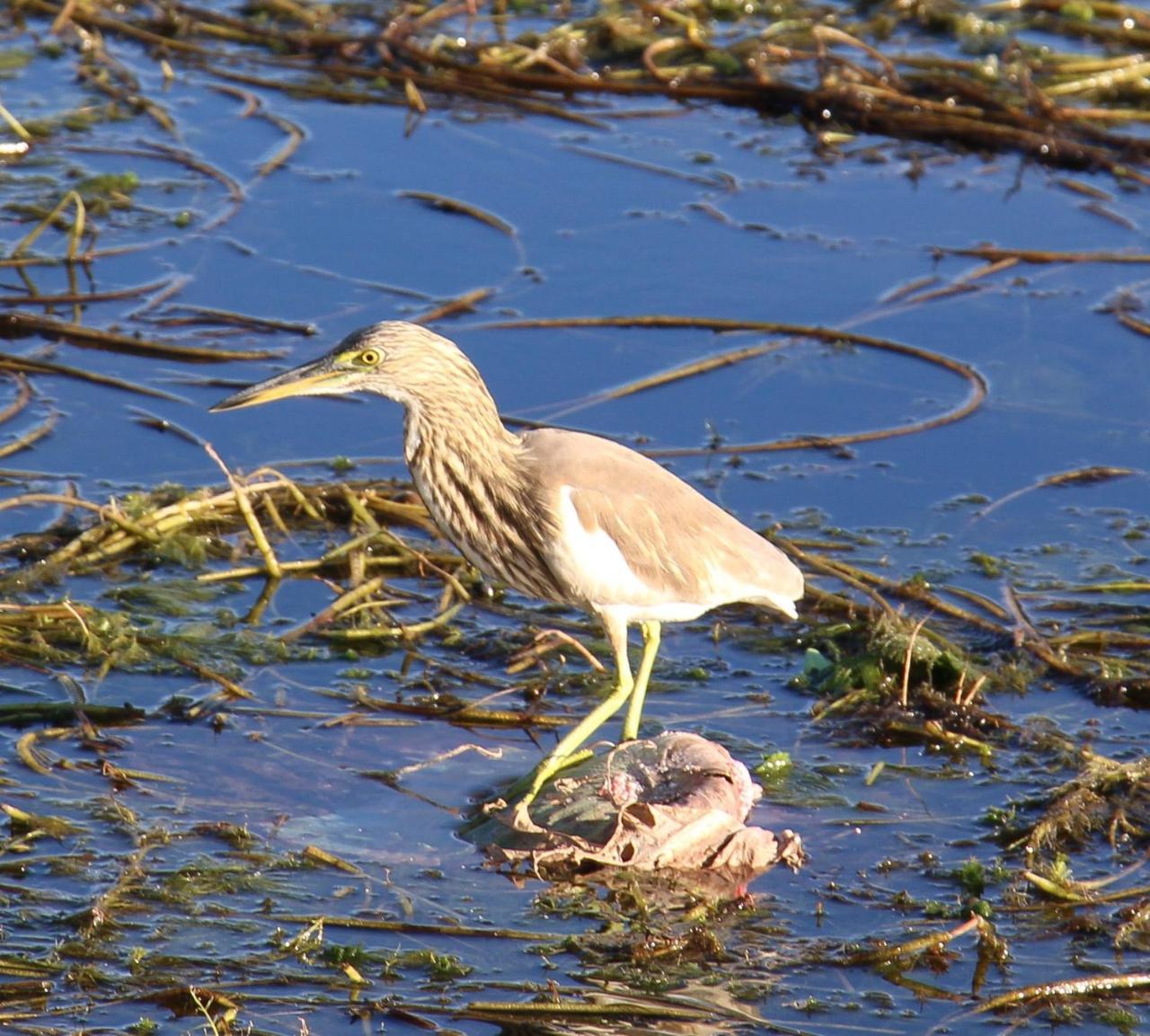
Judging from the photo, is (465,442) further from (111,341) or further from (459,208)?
(459,208)

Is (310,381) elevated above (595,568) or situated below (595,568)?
above

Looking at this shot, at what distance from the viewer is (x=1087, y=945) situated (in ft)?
13.4

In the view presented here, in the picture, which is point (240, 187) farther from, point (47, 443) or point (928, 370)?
point (928, 370)

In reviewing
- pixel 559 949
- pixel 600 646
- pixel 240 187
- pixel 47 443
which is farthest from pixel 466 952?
pixel 240 187

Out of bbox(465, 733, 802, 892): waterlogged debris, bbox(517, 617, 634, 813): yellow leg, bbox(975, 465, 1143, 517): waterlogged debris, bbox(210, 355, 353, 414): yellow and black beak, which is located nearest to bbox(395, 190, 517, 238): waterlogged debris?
bbox(975, 465, 1143, 517): waterlogged debris

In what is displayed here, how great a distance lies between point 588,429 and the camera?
6387 mm

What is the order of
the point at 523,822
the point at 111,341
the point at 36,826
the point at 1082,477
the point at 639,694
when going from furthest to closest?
the point at 111,341
the point at 1082,477
the point at 639,694
the point at 523,822
the point at 36,826

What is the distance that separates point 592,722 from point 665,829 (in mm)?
376

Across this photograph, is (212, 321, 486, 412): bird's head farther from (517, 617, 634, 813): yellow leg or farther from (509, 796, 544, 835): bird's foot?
(509, 796, 544, 835): bird's foot

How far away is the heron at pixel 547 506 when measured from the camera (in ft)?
15.1

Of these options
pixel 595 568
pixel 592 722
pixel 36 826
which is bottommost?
pixel 36 826

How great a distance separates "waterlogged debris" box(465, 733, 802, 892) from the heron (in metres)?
0.12

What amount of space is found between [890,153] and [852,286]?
1.62m

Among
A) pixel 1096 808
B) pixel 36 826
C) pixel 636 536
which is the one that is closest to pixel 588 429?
pixel 636 536
